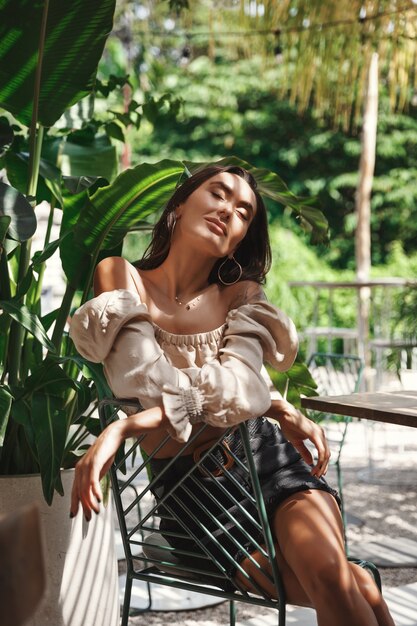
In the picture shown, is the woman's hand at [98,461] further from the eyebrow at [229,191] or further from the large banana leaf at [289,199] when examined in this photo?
the large banana leaf at [289,199]

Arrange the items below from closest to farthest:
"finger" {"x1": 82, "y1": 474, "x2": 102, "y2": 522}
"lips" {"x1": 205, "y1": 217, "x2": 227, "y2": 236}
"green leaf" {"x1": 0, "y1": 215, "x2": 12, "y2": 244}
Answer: "finger" {"x1": 82, "y1": 474, "x2": 102, "y2": 522}
"lips" {"x1": 205, "y1": 217, "x2": 227, "y2": 236}
"green leaf" {"x1": 0, "y1": 215, "x2": 12, "y2": 244}

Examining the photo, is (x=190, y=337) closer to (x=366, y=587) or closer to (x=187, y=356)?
(x=187, y=356)

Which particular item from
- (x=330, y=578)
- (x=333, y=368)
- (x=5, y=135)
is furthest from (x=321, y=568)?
(x=333, y=368)

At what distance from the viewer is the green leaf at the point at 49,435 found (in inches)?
79.7

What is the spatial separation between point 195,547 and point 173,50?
55.8 ft

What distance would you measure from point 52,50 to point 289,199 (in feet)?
2.54

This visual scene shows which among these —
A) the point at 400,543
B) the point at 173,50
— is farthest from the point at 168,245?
the point at 173,50

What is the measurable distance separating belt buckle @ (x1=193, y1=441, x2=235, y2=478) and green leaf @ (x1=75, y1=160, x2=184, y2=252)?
680mm

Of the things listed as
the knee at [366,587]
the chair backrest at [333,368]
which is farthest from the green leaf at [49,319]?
the chair backrest at [333,368]

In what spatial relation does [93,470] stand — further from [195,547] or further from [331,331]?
[331,331]

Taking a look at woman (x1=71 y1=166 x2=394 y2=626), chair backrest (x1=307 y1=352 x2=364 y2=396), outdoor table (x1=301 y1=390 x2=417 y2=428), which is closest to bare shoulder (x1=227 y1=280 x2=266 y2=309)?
woman (x1=71 y1=166 x2=394 y2=626)

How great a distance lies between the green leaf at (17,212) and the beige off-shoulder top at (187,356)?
41 cm

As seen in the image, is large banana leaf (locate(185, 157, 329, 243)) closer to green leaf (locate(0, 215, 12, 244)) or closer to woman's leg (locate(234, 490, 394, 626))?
green leaf (locate(0, 215, 12, 244))

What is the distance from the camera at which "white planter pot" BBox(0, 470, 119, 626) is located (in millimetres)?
2203
